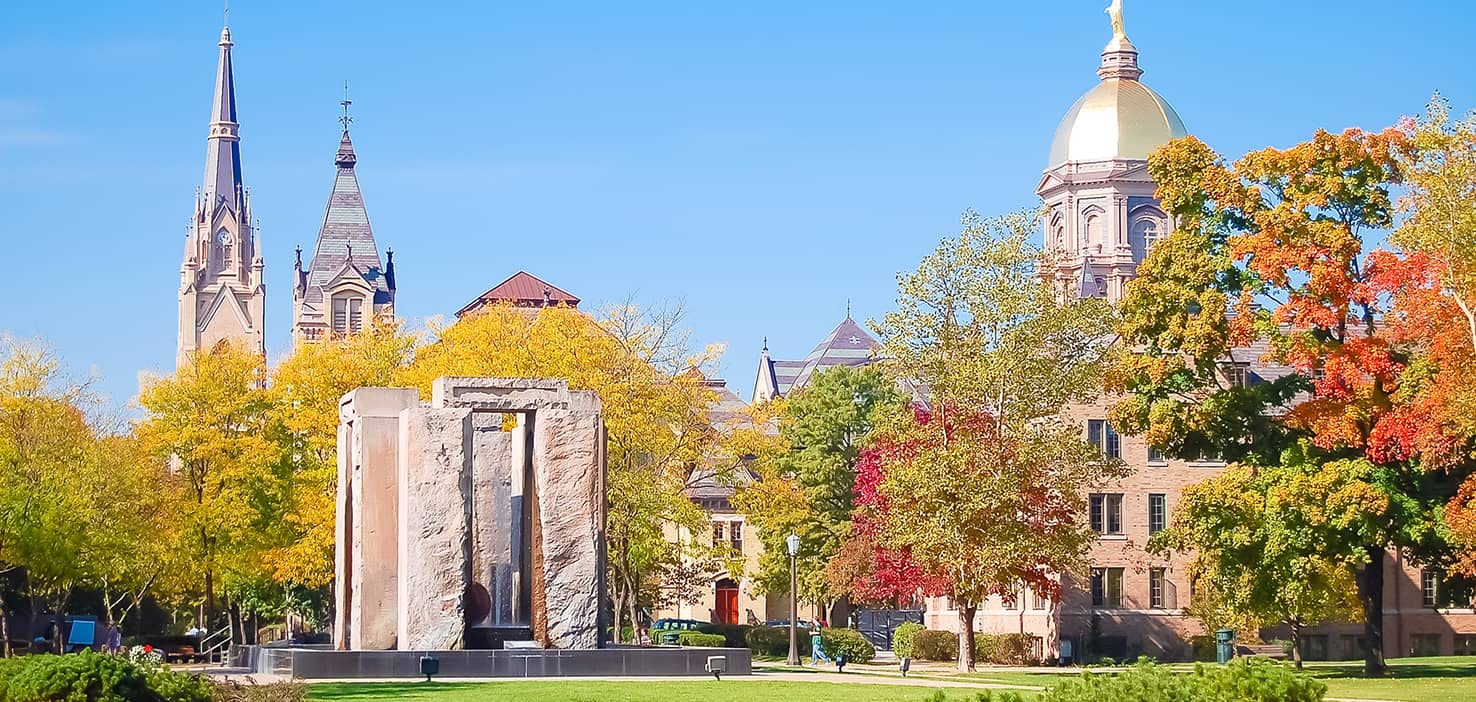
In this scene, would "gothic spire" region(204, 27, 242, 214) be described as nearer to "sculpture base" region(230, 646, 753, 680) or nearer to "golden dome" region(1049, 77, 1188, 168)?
"golden dome" region(1049, 77, 1188, 168)

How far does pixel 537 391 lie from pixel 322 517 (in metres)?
21.0

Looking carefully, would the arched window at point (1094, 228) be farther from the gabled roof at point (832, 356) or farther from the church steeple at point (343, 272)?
the church steeple at point (343, 272)

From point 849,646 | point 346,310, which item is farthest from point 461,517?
point 346,310

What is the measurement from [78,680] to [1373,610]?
34133 mm

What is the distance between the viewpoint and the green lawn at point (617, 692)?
2989 cm

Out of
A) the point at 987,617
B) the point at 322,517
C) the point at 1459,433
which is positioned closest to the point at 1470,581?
the point at 1459,433

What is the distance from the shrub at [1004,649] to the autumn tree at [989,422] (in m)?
10.1

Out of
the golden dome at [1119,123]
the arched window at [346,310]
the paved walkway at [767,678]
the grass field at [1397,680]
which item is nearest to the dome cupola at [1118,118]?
the golden dome at [1119,123]

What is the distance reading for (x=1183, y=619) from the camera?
67125 millimetres

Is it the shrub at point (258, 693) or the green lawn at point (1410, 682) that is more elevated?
the shrub at point (258, 693)

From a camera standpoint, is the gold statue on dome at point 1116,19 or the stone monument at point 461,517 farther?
the gold statue on dome at point 1116,19

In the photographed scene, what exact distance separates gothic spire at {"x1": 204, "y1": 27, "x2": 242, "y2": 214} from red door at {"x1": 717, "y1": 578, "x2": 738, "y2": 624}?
4081 inches

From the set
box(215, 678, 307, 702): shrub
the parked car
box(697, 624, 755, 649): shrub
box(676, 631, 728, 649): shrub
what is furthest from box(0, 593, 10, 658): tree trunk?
box(215, 678, 307, 702): shrub

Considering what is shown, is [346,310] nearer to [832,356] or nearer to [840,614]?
[832,356]
